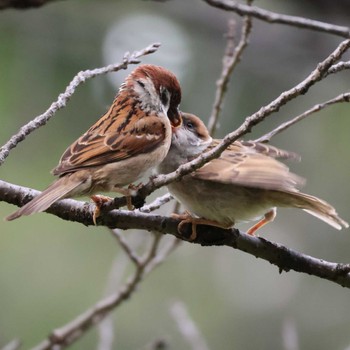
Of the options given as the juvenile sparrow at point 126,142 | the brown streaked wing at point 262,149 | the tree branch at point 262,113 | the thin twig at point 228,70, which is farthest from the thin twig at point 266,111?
the brown streaked wing at point 262,149

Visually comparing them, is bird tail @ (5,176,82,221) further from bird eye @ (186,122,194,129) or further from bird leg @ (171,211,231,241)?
bird eye @ (186,122,194,129)

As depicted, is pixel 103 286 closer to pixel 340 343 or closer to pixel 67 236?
pixel 67 236

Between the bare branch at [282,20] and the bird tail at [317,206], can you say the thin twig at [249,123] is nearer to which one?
the bare branch at [282,20]

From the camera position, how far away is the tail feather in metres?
3.48

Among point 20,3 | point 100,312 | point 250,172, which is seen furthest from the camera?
point 100,312

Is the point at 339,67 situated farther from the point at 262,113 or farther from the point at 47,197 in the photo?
the point at 47,197

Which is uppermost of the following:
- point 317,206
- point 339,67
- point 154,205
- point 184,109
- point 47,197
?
point 339,67

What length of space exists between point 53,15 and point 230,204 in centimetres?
441

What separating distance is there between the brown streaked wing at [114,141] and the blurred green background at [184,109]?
3.00 m

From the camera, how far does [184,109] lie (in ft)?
26.2

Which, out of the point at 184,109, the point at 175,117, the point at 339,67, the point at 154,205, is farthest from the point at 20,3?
the point at 184,109

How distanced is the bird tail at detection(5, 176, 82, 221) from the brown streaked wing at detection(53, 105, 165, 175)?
0.17 meters

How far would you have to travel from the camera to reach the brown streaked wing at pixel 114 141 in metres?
3.67

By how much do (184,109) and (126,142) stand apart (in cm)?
418
